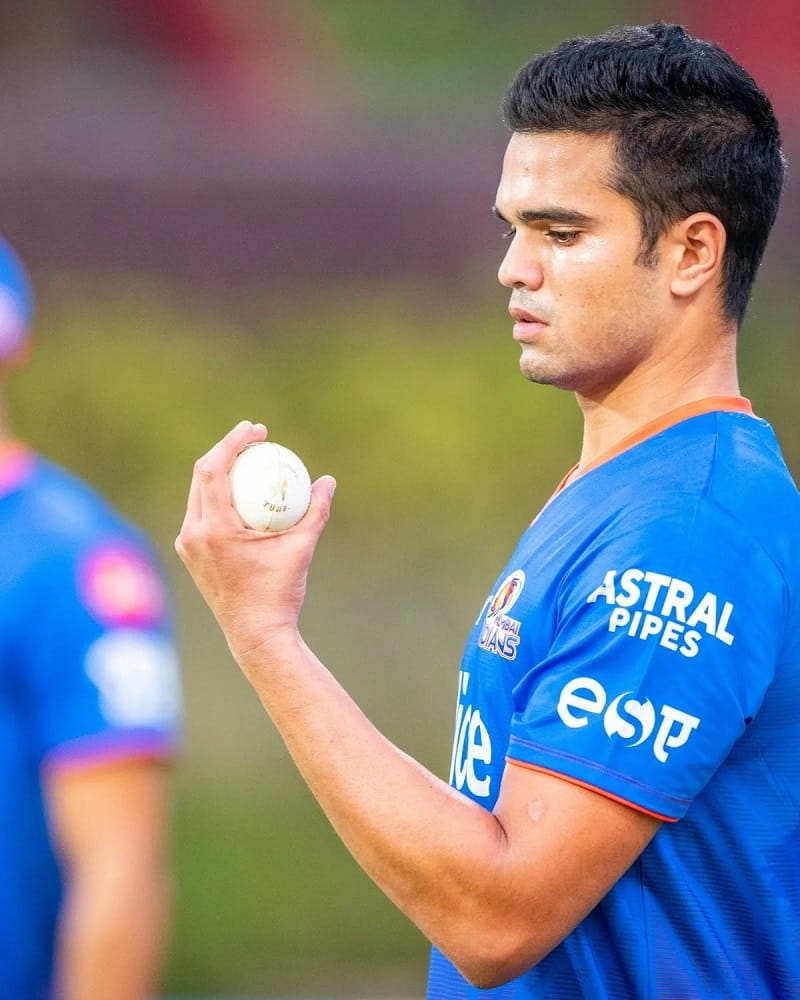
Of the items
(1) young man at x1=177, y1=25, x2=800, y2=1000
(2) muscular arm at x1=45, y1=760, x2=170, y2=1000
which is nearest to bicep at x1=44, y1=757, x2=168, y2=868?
(2) muscular arm at x1=45, y1=760, x2=170, y2=1000

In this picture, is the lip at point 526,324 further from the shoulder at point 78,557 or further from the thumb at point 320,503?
the shoulder at point 78,557

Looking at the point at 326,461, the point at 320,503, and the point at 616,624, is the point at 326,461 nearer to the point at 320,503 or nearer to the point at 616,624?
the point at 320,503

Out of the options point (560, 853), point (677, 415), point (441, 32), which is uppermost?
point (441, 32)

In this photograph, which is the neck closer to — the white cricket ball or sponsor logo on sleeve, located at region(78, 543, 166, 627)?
the white cricket ball

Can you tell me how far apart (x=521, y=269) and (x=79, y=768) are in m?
1.13

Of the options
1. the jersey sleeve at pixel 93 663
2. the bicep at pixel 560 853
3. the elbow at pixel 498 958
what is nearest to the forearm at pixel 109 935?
the jersey sleeve at pixel 93 663

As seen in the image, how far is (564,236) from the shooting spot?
2.45m

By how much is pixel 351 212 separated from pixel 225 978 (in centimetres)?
552

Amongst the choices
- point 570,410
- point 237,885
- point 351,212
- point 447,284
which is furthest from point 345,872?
point 351,212

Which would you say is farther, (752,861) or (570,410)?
(570,410)

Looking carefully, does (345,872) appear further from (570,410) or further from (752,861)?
(752,861)

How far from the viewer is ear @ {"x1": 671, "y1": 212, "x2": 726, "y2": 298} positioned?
2.46 m

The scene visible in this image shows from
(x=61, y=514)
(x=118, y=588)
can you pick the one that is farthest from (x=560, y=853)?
(x=61, y=514)

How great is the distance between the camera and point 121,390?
1036 cm
